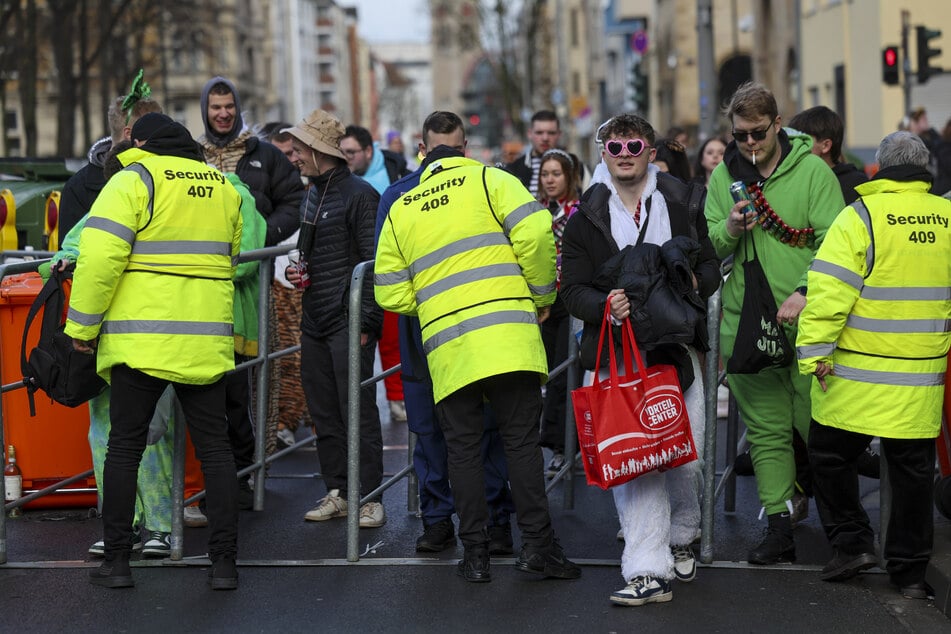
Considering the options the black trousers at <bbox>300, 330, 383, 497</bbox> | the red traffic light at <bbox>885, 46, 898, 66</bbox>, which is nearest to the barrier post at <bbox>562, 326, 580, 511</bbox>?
the black trousers at <bbox>300, 330, 383, 497</bbox>

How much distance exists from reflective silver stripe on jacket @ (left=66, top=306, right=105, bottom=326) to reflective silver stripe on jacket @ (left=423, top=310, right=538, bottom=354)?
1345 millimetres

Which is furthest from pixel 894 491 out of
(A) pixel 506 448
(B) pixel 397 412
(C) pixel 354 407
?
(B) pixel 397 412

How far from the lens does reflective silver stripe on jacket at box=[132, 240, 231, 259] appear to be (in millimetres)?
6180

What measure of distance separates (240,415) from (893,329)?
3.60 meters

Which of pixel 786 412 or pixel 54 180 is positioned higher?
pixel 54 180

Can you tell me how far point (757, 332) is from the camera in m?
6.41

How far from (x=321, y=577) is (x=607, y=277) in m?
1.79

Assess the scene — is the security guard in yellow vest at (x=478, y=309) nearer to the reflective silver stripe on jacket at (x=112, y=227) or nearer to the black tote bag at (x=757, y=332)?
the black tote bag at (x=757, y=332)

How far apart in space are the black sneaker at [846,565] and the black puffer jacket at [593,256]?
Answer: 3.69ft

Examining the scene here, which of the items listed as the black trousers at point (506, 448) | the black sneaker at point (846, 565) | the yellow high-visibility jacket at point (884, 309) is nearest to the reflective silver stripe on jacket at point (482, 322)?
the black trousers at point (506, 448)

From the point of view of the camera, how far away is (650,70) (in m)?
57.6

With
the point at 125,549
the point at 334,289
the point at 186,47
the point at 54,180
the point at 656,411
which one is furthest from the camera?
the point at 186,47

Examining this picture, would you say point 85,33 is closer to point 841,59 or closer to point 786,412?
point 841,59

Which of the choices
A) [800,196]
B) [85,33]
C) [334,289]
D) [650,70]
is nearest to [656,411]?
[800,196]
